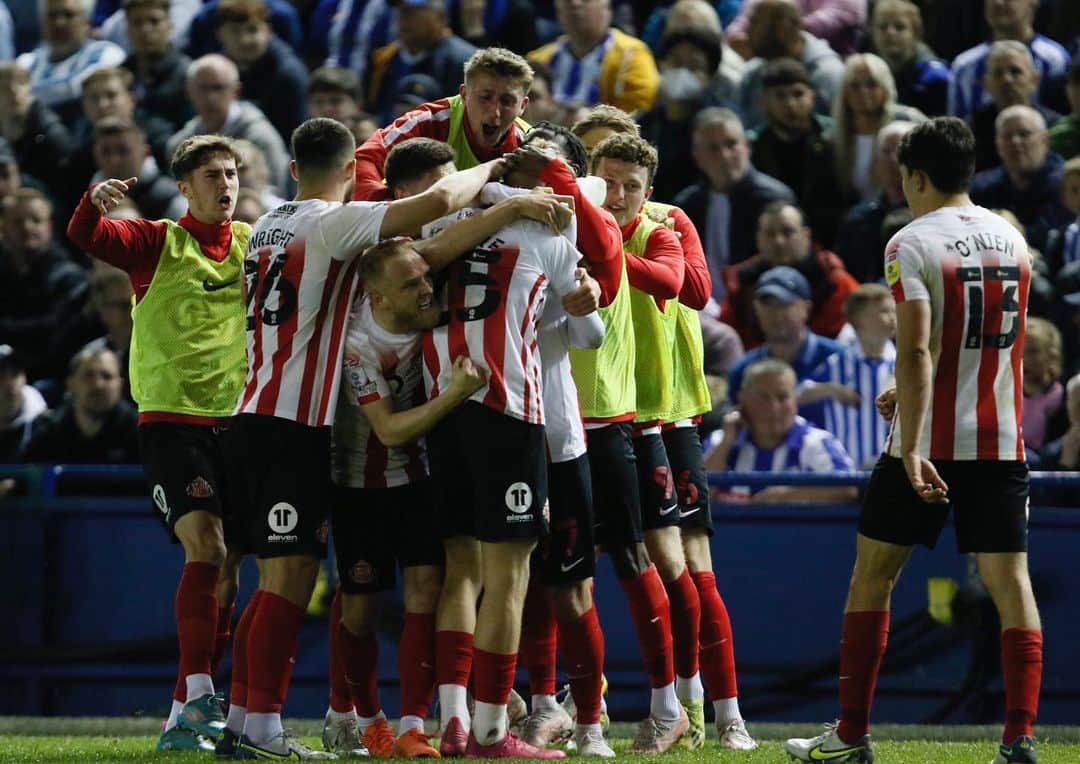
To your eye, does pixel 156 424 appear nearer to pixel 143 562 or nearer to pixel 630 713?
pixel 143 562

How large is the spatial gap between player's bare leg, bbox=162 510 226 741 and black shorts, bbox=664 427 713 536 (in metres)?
1.87

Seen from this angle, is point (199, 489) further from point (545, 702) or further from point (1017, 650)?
point (1017, 650)

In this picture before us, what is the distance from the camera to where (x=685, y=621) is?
797 cm

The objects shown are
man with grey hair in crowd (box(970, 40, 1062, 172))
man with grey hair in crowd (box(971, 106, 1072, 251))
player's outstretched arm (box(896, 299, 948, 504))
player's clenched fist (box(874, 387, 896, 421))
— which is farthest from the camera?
man with grey hair in crowd (box(970, 40, 1062, 172))

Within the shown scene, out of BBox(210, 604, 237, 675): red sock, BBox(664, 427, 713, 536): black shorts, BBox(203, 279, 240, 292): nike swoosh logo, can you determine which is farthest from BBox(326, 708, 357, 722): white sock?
BBox(203, 279, 240, 292): nike swoosh logo

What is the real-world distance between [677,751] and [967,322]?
6.80ft

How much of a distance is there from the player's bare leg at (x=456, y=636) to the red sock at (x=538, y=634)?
0.63 m

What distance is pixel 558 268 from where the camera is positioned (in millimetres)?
6918

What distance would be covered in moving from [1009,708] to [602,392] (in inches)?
77.0

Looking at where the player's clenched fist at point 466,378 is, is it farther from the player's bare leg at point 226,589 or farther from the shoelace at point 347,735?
the player's bare leg at point 226,589

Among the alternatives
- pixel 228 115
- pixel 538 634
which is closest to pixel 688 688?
pixel 538 634

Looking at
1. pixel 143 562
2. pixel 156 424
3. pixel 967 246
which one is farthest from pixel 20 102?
pixel 967 246

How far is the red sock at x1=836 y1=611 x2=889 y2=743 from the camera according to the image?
6680 millimetres

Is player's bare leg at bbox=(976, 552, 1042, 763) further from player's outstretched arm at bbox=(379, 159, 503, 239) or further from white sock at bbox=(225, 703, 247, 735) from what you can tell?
white sock at bbox=(225, 703, 247, 735)
